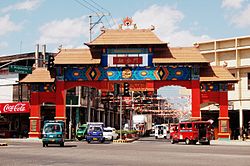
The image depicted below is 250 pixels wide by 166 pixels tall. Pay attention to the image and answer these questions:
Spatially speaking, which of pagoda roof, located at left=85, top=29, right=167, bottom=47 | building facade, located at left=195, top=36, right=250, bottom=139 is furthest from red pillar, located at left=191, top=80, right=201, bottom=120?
building facade, located at left=195, top=36, right=250, bottom=139

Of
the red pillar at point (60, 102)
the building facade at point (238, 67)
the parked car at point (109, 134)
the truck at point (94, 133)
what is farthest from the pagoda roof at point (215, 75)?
the red pillar at point (60, 102)

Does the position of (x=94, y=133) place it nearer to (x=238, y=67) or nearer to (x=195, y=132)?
(x=195, y=132)

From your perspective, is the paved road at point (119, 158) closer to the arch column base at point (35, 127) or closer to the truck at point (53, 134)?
the truck at point (53, 134)

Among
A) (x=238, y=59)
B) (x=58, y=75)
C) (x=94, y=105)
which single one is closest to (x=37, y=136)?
(x=58, y=75)

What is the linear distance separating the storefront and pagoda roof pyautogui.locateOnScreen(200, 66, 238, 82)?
2408 centimetres

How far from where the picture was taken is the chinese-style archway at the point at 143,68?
4912cm

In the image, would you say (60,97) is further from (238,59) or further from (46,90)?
(238,59)

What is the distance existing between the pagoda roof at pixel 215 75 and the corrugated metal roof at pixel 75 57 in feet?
39.1

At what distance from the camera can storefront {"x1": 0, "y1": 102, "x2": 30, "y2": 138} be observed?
60.0 meters

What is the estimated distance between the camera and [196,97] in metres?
48.8

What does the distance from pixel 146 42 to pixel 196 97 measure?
816 cm

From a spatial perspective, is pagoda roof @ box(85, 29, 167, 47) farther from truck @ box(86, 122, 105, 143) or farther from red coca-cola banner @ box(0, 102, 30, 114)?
red coca-cola banner @ box(0, 102, 30, 114)

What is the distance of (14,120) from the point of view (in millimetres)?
65688

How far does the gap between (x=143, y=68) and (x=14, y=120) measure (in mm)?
25468
